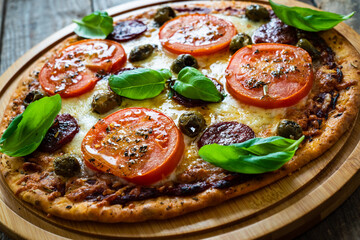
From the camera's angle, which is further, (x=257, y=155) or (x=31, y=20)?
(x=31, y=20)

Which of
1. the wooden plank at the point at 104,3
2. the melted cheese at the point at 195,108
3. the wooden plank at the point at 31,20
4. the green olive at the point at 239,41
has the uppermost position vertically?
the green olive at the point at 239,41

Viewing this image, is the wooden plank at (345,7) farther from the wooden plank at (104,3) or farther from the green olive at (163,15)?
the wooden plank at (104,3)

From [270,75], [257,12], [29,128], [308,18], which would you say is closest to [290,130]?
[270,75]

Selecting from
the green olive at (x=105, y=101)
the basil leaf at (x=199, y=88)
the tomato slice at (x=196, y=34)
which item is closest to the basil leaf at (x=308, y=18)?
the tomato slice at (x=196, y=34)

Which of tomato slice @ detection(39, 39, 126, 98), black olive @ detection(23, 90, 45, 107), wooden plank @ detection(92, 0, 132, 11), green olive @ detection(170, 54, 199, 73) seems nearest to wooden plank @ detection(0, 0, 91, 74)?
wooden plank @ detection(92, 0, 132, 11)

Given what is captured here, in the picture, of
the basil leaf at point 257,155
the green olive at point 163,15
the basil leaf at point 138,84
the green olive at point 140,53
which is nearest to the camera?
the basil leaf at point 257,155

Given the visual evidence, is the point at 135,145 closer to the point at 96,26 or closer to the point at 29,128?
the point at 29,128
